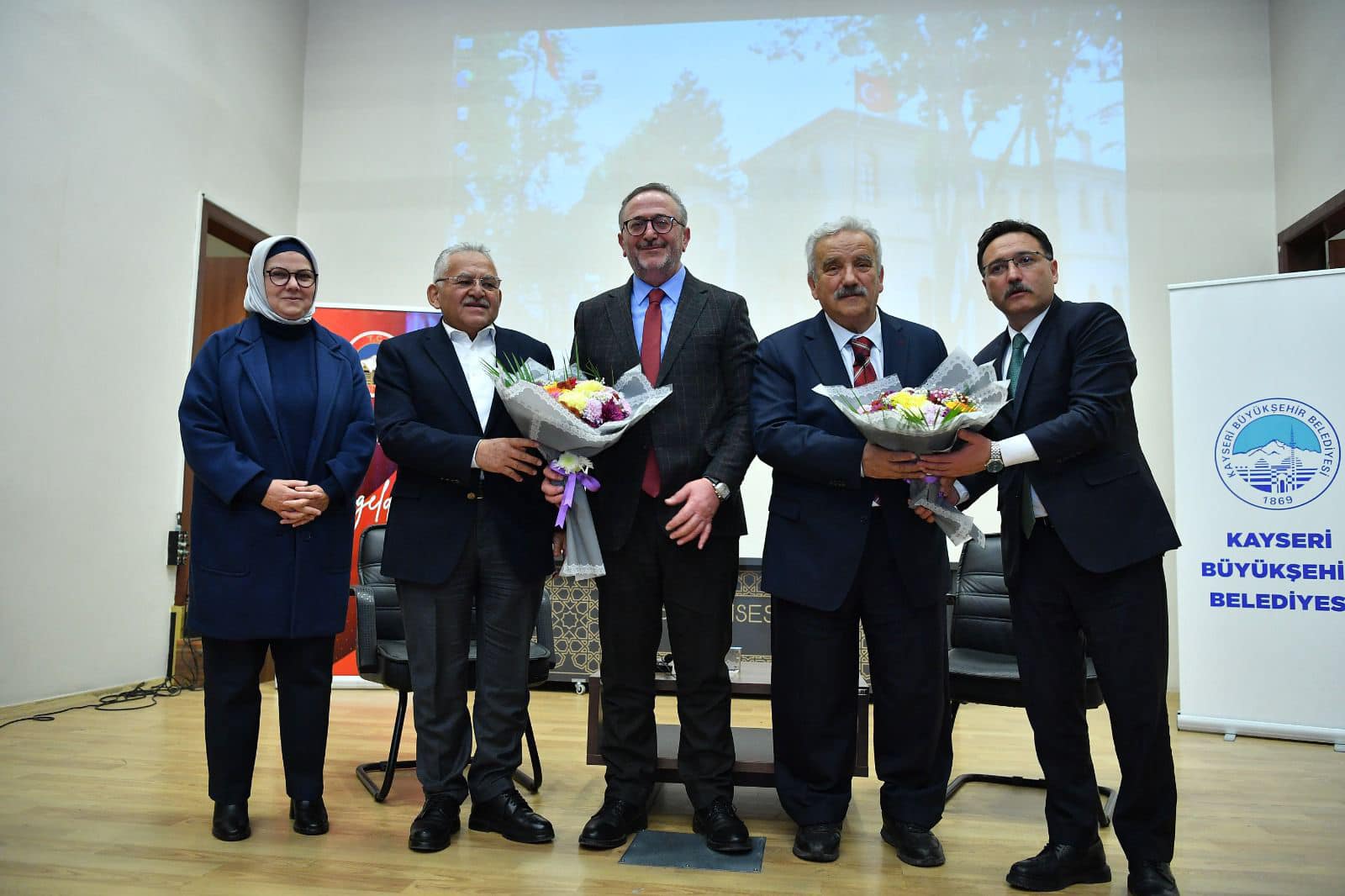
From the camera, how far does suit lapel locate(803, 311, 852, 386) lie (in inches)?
101

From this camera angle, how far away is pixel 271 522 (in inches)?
102

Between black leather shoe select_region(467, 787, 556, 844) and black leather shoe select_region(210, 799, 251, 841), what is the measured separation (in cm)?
64

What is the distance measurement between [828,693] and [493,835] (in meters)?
1.07

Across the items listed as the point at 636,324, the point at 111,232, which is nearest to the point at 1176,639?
the point at 636,324

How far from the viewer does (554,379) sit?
2.50 metres

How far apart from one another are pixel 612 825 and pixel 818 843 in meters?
0.58

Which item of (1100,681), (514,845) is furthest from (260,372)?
(1100,681)

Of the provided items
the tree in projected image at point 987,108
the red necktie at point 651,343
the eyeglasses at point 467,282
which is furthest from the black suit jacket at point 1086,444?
the tree in projected image at point 987,108

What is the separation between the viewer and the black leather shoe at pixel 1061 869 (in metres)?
2.28

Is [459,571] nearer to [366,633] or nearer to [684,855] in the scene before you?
[366,633]

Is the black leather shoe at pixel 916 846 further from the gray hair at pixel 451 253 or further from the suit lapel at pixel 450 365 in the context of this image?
the gray hair at pixel 451 253

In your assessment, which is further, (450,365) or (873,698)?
(450,365)

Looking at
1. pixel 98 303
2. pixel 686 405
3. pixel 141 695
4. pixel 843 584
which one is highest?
pixel 98 303

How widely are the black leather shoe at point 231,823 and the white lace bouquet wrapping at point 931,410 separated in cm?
204
